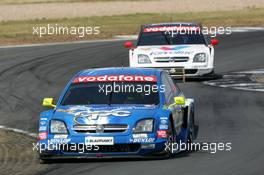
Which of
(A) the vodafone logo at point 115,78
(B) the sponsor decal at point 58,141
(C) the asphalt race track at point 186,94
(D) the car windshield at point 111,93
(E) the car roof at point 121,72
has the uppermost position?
(E) the car roof at point 121,72

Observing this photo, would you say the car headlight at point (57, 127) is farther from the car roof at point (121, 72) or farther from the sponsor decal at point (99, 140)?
the car roof at point (121, 72)

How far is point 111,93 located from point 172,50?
404 inches

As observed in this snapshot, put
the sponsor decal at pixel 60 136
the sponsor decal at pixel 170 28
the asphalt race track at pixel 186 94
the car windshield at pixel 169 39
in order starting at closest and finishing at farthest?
the asphalt race track at pixel 186 94
the sponsor decal at pixel 60 136
the car windshield at pixel 169 39
the sponsor decal at pixel 170 28

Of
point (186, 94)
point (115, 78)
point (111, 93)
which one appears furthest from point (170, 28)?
point (111, 93)

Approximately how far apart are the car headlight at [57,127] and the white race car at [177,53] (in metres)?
10.8

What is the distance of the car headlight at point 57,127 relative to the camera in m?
11.7

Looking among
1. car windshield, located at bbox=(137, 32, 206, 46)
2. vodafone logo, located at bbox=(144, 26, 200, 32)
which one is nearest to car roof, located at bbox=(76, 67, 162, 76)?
car windshield, located at bbox=(137, 32, 206, 46)

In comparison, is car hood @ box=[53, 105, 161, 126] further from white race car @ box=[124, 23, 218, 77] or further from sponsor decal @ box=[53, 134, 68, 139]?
white race car @ box=[124, 23, 218, 77]

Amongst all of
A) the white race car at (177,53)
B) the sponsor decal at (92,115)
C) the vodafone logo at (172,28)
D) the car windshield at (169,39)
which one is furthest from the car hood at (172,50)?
the sponsor decal at (92,115)

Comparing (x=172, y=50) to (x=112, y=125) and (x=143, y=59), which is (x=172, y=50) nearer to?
(x=143, y=59)

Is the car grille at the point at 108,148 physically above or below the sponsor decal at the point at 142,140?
below

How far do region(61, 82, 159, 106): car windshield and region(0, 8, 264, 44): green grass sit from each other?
22648 mm

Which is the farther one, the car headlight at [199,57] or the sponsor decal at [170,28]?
the sponsor decal at [170,28]

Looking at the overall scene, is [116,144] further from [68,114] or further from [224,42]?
[224,42]
